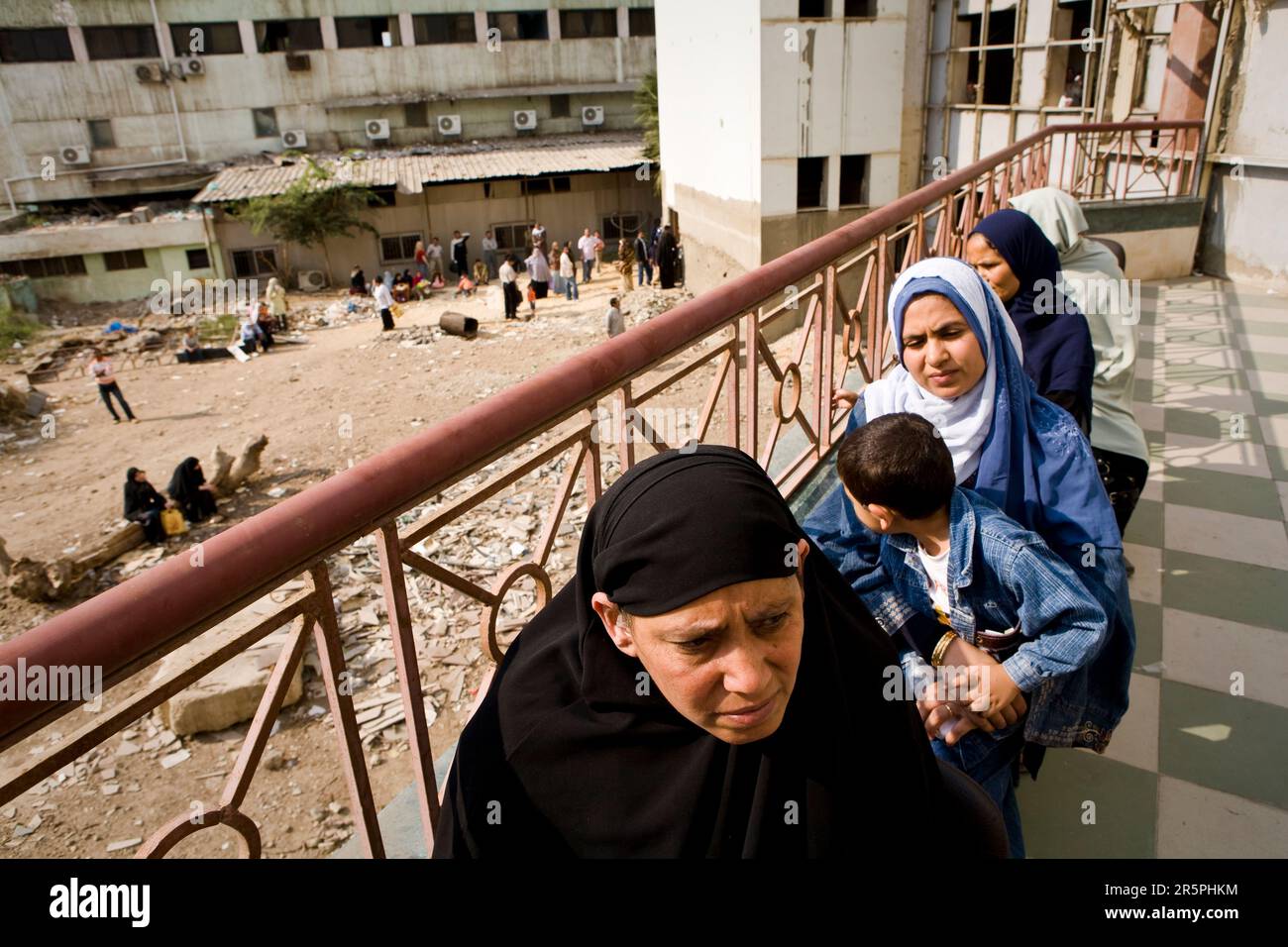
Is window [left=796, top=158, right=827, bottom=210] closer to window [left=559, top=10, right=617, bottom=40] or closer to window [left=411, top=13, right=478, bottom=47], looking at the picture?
window [left=559, top=10, right=617, bottom=40]

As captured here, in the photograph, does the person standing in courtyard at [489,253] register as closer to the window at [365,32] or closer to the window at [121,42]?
the window at [365,32]

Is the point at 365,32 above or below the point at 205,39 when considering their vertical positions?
above

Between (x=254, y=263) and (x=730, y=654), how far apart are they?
29642 millimetres

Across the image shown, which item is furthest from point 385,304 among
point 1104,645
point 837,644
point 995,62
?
point 837,644

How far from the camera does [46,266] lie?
25.1 metres

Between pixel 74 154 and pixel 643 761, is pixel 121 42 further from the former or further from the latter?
pixel 643 761

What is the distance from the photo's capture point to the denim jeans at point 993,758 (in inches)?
76.1

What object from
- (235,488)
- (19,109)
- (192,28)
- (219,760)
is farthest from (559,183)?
(219,760)

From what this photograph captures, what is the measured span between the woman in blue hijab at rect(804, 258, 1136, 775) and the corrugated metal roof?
2628 centimetres

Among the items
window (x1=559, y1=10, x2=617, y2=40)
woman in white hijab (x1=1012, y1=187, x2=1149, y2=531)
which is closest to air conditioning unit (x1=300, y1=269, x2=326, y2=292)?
window (x1=559, y1=10, x2=617, y2=40)

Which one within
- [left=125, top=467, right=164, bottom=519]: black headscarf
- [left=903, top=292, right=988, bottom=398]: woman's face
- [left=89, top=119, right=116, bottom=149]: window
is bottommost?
[left=125, top=467, right=164, bottom=519]: black headscarf

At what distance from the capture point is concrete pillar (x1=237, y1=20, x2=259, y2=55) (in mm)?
27156
